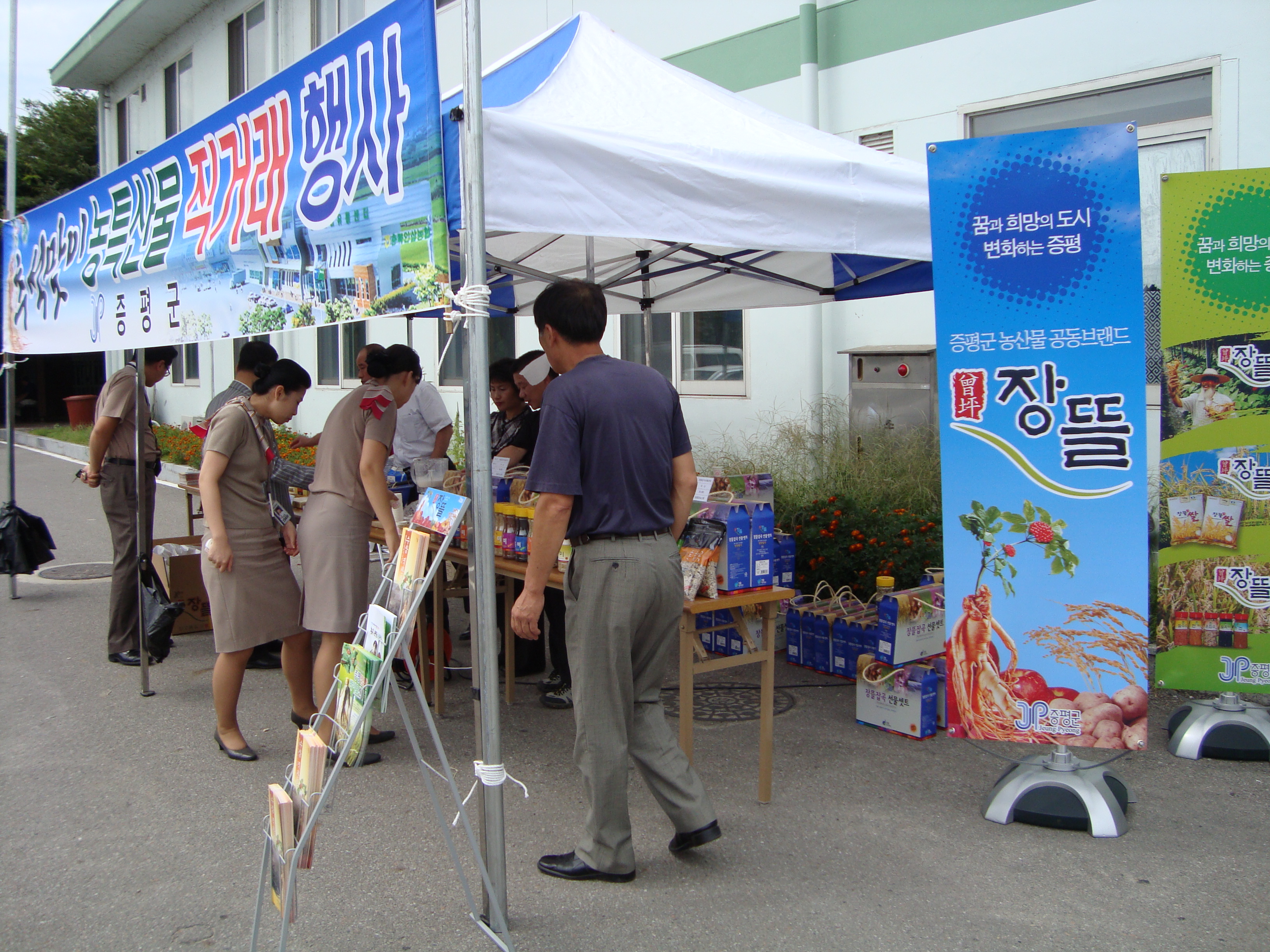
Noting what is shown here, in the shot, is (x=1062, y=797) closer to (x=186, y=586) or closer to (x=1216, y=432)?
(x=1216, y=432)

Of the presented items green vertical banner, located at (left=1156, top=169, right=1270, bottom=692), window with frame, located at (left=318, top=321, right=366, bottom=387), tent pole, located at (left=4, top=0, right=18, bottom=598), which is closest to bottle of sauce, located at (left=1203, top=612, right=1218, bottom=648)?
green vertical banner, located at (left=1156, top=169, right=1270, bottom=692)

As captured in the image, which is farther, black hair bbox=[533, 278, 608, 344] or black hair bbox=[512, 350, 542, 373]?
→ black hair bbox=[512, 350, 542, 373]

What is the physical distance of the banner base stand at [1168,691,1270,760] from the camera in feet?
14.2

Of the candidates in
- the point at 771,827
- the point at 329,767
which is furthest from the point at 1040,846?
the point at 329,767

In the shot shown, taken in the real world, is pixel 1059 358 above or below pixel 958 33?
below

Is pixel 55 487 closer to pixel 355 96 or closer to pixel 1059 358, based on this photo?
pixel 355 96

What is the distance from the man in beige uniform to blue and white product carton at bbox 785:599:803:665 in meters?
3.77

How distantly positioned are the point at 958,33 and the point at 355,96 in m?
6.13

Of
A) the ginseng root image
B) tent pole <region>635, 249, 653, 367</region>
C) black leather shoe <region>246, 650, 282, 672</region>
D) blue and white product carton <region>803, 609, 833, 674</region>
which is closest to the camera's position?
the ginseng root image

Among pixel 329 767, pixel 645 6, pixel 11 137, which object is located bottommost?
pixel 329 767

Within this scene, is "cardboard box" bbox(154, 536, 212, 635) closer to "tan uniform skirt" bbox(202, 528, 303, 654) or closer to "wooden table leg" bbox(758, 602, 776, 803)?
"tan uniform skirt" bbox(202, 528, 303, 654)

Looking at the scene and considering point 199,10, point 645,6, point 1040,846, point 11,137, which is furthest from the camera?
point 199,10

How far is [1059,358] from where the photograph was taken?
3.45m

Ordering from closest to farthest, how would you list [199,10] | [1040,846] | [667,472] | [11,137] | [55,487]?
[667,472] < [1040,846] < [11,137] < [55,487] < [199,10]
